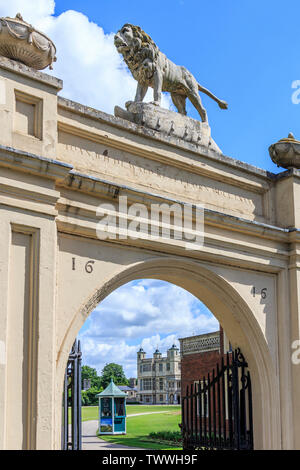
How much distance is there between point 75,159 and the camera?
657 cm

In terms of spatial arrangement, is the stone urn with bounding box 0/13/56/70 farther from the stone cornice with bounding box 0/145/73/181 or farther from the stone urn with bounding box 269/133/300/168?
the stone urn with bounding box 269/133/300/168

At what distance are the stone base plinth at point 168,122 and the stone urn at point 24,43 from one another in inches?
55.7

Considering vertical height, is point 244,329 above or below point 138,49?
below

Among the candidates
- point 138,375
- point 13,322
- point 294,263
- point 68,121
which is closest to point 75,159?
point 68,121

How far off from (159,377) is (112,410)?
239 ft

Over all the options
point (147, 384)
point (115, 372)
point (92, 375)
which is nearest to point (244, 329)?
point (92, 375)

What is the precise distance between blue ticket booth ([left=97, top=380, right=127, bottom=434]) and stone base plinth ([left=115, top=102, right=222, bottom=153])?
21.6m

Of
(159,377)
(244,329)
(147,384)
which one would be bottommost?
(147,384)

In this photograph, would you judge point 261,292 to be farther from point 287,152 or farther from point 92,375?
point 92,375

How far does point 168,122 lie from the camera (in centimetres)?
757

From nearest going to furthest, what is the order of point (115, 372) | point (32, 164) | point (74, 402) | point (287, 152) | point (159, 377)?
point (32, 164), point (74, 402), point (287, 152), point (159, 377), point (115, 372)

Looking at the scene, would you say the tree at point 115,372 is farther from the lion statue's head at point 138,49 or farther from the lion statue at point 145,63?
the lion statue's head at point 138,49

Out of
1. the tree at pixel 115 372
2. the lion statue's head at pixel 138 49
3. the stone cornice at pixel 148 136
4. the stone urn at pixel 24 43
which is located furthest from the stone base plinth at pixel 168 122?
the tree at pixel 115 372
